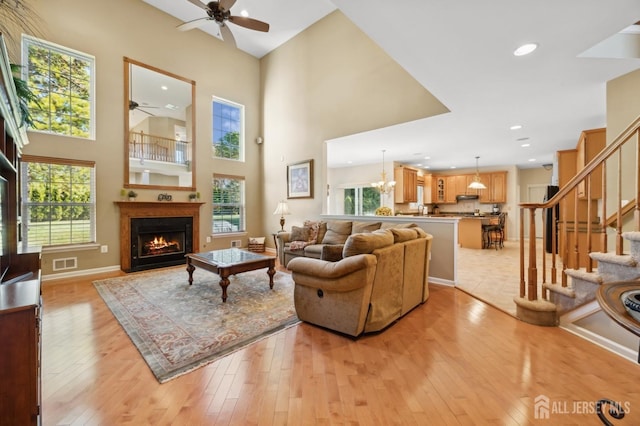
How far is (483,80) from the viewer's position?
290cm

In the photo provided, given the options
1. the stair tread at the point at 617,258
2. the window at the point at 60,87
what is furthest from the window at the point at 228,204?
the stair tread at the point at 617,258

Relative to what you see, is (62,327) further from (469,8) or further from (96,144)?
(469,8)

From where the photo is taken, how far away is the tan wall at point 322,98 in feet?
15.5

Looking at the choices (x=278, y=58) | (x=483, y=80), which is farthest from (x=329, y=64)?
(x=483, y=80)

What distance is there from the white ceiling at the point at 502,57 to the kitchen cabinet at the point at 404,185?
2755 mm


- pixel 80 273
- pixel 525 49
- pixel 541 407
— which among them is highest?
pixel 525 49

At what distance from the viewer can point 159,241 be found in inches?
216

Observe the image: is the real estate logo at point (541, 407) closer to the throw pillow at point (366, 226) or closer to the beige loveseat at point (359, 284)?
the beige loveseat at point (359, 284)

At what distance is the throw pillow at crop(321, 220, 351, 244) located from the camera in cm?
488

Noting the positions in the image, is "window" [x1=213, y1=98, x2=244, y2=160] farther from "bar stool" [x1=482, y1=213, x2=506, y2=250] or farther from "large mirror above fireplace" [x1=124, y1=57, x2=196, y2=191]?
"bar stool" [x1=482, y1=213, x2=506, y2=250]

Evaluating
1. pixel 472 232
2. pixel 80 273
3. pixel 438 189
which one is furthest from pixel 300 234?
pixel 438 189

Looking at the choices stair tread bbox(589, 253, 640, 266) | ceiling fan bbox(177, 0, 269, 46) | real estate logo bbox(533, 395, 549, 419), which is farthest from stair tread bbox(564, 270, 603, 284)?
ceiling fan bbox(177, 0, 269, 46)

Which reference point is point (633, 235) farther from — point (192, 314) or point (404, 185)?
point (404, 185)

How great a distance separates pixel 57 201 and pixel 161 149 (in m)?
2.38
